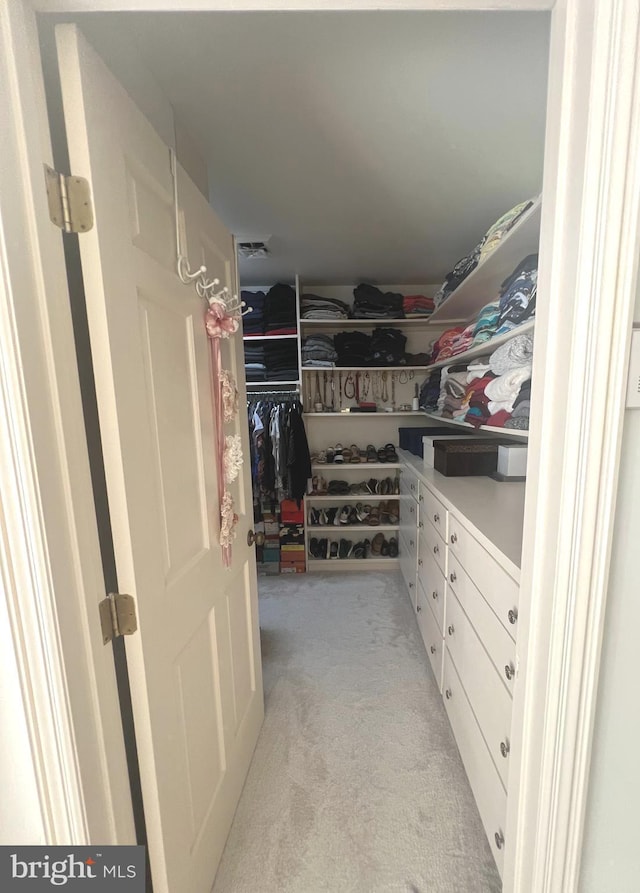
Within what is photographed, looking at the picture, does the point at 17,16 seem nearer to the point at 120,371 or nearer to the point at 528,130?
the point at 120,371

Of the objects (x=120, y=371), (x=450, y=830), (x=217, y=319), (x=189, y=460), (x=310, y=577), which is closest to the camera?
(x=120, y=371)

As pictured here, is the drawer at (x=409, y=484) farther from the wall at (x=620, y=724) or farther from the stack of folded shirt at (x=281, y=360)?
the wall at (x=620, y=724)

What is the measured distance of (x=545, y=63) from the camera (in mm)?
1034

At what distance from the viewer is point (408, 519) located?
2578 mm

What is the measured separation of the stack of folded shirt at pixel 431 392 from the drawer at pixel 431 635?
1283 millimetres

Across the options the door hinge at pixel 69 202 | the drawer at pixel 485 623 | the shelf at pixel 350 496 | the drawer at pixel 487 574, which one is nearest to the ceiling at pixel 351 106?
the door hinge at pixel 69 202

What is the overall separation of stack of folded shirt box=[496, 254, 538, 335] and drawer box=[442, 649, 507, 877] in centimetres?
141

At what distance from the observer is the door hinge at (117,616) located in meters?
0.71

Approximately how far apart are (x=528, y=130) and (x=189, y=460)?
1.61 meters

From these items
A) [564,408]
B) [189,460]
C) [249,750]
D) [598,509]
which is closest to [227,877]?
[249,750]

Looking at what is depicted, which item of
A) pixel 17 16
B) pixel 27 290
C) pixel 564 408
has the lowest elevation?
pixel 564 408

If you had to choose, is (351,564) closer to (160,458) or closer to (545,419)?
(160,458)

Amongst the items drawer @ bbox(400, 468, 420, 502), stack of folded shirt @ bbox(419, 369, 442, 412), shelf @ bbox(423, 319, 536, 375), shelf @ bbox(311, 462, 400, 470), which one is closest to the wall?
shelf @ bbox(423, 319, 536, 375)

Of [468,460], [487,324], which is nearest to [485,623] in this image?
[468,460]
